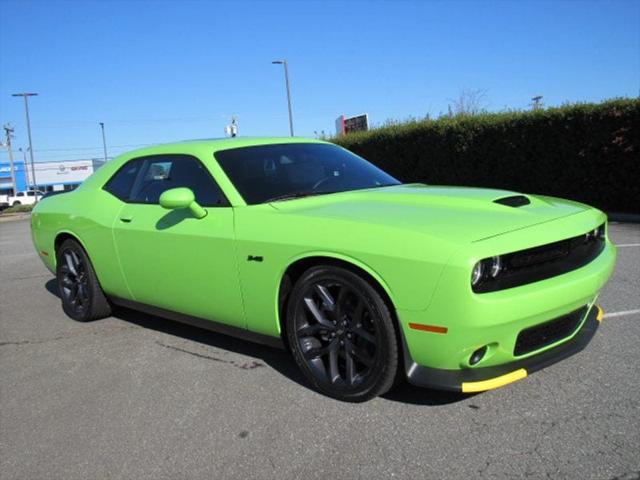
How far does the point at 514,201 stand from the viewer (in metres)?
3.43

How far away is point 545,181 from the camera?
13047 mm

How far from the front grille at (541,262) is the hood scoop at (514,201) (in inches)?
15.0

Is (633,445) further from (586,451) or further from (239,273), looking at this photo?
(239,273)

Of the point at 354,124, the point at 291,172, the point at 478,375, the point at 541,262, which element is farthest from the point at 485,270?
the point at 354,124

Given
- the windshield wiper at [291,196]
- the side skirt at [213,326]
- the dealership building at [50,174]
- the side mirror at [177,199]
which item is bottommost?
the side skirt at [213,326]

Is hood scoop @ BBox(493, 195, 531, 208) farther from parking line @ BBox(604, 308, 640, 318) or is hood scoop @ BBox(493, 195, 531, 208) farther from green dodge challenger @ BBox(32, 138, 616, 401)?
parking line @ BBox(604, 308, 640, 318)

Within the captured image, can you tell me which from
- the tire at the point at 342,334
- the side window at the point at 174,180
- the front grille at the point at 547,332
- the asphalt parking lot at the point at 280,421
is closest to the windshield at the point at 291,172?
the side window at the point at 174,180

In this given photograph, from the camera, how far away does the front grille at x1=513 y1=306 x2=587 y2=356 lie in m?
2.84

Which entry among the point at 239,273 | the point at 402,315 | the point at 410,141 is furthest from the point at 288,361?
the point at 410,141

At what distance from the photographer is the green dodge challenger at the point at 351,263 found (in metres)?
2.73

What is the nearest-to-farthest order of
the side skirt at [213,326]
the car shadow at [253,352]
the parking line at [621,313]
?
the car shadow at [253,352], the side skirt at [213,326], the parking line at [621,313]

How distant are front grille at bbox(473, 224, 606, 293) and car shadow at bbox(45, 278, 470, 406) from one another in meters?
0.79

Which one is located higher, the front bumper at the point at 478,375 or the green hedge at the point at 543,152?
A: the green hedge at the point at 543,152

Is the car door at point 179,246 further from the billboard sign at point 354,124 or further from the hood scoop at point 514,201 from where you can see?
the billboard sign at point 354,124
